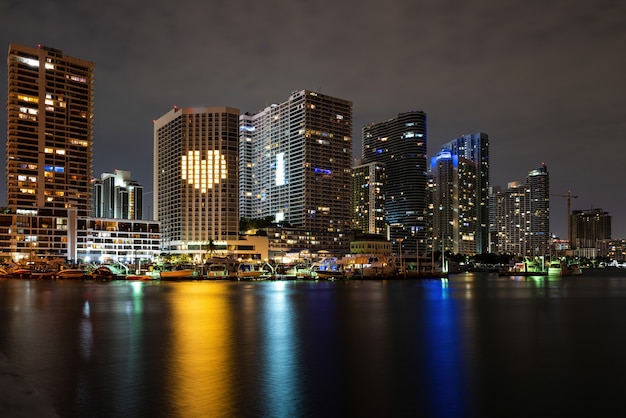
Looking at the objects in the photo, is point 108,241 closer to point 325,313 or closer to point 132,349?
point 325,313

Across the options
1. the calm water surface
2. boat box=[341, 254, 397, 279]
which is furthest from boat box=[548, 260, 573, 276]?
the calm water surface

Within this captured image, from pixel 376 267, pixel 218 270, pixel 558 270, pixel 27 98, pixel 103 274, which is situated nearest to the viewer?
pixel 103 274

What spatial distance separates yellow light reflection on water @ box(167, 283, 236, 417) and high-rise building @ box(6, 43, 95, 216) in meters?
158

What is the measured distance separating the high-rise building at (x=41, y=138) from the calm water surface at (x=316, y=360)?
480 feet

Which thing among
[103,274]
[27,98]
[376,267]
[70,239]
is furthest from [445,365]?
[27,98]

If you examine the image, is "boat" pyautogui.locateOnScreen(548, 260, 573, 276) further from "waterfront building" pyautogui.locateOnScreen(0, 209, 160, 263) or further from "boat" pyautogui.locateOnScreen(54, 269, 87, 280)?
"boat" pyautogui.locateOnScreen(54, 269, 87, 280)

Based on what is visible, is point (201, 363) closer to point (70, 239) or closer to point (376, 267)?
point (376, 267)

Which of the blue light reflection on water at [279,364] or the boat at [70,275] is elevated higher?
the blue light reflection on water at [279,364]

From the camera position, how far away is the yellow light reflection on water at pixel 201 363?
2141 cm

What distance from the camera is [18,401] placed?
8.98m

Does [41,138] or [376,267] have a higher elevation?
[41,138]

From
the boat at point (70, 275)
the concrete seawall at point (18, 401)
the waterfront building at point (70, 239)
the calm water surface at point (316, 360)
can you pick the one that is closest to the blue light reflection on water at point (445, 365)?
the calm water surface at point (316, 360)

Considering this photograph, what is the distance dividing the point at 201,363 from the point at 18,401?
21143 millimetres

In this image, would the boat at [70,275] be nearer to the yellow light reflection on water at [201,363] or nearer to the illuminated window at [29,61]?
the yellow light reflection on water at [201,363]
